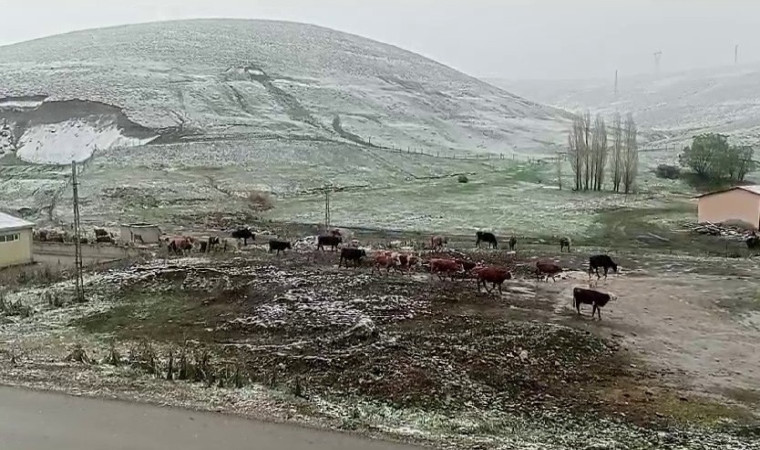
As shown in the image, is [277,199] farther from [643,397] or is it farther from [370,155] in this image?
[643,397]

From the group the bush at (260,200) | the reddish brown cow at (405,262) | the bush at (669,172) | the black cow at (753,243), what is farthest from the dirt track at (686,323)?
the bush at (669,172)

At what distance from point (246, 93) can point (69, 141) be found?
25843mm

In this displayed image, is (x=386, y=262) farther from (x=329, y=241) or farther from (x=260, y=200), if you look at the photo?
(x=260, y=200)

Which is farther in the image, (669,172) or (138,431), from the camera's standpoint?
(669,172)

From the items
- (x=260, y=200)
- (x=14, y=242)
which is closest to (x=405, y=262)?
(x=14, y=242)

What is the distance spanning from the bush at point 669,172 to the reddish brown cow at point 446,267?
51.3 m

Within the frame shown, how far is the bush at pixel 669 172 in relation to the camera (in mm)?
69750

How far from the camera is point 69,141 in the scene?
76.6m

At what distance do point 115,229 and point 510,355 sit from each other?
109 feet

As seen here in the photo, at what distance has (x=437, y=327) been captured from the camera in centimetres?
1884

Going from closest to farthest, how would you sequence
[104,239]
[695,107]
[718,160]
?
[104,239], [718,160], [695,107]

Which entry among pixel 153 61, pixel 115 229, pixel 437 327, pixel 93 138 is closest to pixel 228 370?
pixel 437 327

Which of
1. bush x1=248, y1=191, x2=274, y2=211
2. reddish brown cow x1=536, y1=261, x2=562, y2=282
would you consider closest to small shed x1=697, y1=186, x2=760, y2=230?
reddish brown cow x1=536, y1=261, x2=562, y2=282

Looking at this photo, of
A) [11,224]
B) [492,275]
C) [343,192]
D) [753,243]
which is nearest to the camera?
[492,275]
